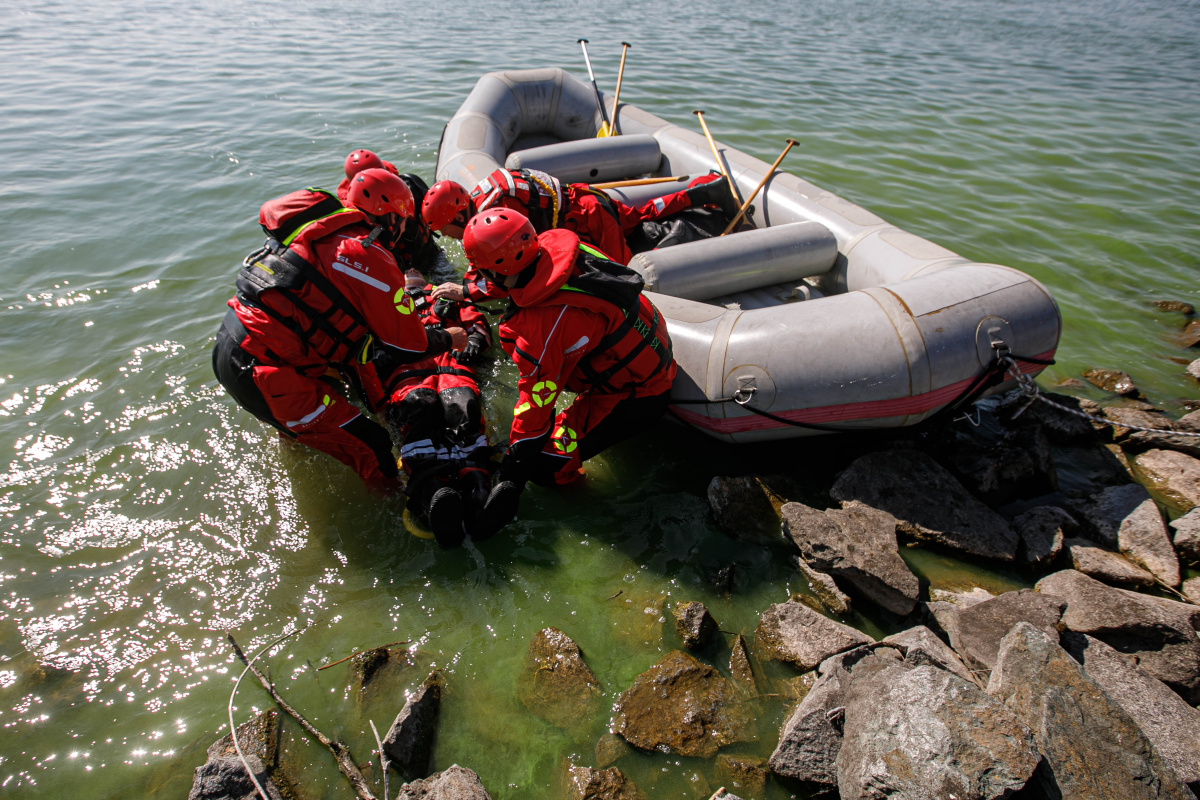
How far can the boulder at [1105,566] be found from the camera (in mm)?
2865

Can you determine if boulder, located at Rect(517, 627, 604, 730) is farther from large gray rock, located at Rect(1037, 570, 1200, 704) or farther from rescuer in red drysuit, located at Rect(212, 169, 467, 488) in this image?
large gray rock, located at Rect(1037, 570, 1200, 704)

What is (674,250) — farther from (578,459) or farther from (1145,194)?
(1145,194)

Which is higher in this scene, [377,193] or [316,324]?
[377,193]

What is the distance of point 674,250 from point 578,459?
5.55 ft

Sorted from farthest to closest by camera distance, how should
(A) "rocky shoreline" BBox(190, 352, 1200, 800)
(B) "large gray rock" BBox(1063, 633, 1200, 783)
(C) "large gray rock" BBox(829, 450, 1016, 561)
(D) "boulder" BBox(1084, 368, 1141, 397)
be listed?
(D) "boulder" BBox(1084, 368, 1141, 397) → (C) "large gray rock" BBox(829, 450, 1016, 561) → (B) "large gray rock" BBox(1063, 633, 1200, 783) → (A) "rocky shoreline" BBox(190, 352, 1200, 800)

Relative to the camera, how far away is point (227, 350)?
2.99 metres

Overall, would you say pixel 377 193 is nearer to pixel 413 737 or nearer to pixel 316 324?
pixel 316 324

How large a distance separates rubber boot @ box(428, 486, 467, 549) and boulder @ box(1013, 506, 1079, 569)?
2840 mm

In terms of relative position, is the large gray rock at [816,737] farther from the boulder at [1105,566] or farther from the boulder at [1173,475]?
the boulder at [1173,475]

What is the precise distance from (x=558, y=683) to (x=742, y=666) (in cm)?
79

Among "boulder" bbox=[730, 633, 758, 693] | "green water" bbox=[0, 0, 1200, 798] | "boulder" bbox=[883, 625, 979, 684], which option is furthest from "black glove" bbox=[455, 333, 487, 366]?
"boulder" bbox=[883, 625, 979, 684]

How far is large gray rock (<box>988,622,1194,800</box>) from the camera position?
5.94 feet

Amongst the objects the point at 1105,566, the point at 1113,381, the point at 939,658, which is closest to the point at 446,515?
the point at 939,658

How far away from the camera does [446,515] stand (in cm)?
282
